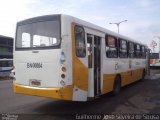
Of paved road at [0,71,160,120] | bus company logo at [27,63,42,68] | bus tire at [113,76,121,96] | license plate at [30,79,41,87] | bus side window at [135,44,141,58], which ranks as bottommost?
paved road at [0,71,160,120]

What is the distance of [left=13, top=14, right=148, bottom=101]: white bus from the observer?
865 cm

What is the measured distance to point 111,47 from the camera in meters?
12.6

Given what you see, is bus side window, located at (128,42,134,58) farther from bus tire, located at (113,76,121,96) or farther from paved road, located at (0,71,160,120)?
paved road, located at (0,71,160,120)

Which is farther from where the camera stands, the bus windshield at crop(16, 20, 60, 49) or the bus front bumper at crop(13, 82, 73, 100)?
the bus windshield at crop(16, 20, 60, 49)

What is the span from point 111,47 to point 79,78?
3.95m

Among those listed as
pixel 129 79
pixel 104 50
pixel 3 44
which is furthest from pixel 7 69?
pixel 3 44

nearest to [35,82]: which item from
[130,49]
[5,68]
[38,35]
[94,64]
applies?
[38,35]

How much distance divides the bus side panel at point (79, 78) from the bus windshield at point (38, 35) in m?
0.61

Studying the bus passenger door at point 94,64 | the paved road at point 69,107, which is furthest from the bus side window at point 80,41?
the paved road at point 69,107

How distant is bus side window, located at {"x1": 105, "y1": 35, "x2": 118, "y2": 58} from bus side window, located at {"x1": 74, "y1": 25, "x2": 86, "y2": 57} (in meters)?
2.59

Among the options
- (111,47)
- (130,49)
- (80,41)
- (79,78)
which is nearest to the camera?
(79,78)

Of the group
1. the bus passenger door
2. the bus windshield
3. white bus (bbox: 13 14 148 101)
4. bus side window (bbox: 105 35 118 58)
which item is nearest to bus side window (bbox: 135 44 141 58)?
bus side window (bbox: 105 35 118 58)

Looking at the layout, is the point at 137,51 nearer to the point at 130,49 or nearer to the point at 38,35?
the point at 130,49

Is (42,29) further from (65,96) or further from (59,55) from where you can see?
(65,96)
